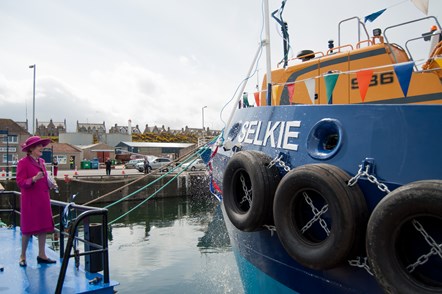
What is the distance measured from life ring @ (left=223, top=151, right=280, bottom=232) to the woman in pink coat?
205 centimetres

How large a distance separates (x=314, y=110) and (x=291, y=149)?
1.53ft

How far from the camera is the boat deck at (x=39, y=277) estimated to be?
4004 mm

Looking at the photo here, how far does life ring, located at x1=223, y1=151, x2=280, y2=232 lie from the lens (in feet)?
13.4

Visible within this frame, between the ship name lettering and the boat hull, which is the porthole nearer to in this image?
the boat hull

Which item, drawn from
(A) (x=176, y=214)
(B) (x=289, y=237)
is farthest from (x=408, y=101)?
(A) (x=176, y=214)

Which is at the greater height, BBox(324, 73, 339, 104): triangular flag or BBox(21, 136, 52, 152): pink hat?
BBox(324, 73, 339, 104): triangular flag

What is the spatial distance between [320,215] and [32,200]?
121 inches

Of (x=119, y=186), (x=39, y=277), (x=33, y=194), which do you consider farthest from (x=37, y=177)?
(x=119, y=186)

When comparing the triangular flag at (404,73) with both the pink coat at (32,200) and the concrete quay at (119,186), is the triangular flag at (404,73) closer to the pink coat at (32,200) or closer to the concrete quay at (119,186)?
the pink coat at (32,200)

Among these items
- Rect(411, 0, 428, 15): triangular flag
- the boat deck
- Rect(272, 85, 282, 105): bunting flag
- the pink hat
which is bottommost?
the boat deck

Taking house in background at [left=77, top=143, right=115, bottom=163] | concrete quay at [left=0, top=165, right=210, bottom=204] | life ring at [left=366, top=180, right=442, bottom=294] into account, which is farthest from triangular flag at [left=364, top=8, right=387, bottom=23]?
house in background at [left=77, top=143, right=115, bottom=163]

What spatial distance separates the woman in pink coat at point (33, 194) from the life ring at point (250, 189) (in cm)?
205

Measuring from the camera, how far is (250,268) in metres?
5.27

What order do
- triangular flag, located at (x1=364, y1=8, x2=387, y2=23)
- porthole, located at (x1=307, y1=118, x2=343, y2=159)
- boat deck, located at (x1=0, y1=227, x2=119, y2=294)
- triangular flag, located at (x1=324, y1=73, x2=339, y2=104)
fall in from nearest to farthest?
porthole, located at (x1=307, y1=118, x2=343, y2=159)
boat deck, located at (x1=0, y1=227, x2=119, y2=294)
triangular flag, located at (x1=324, y1=73, x2=339, y2=104)
triangular flag, located at (x1=364, y1=8, x2=387, y2=23)
